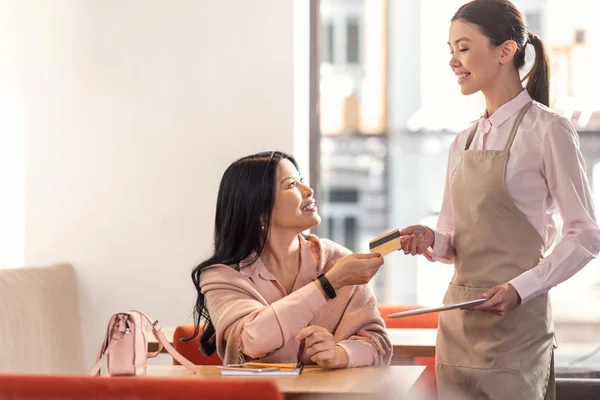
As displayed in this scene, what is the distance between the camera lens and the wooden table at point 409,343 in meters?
2.78

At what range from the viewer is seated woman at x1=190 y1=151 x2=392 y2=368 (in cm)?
225

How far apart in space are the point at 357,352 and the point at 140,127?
2.12m

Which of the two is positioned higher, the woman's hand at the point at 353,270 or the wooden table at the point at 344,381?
the woman's hand at the point at 353,270

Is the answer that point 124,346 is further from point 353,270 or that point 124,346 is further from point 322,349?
point 353,270

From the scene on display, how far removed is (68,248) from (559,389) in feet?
7.83

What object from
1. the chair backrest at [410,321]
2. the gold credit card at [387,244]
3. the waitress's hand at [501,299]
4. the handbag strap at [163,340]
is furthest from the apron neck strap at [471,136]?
the chair backrest at [410,321]

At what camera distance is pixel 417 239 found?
2.33 meters

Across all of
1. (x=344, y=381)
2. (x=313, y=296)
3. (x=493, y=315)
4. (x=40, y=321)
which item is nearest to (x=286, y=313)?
(x=313, y=296)

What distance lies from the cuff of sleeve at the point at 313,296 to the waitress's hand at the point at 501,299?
43 cm

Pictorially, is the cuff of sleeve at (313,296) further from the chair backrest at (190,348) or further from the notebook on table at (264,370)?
the chair backrest at (190,348)

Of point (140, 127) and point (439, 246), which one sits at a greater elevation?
point (140, 127)

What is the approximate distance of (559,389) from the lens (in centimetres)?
278

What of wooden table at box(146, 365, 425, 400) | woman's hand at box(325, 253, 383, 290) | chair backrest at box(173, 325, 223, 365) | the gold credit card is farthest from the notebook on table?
chair backrest at box(173, 325, 223, 365)

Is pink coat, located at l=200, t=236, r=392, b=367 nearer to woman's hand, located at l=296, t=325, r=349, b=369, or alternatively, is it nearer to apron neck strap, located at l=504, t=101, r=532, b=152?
woman's hand, located at l=296, t=325, r=349, b=369
